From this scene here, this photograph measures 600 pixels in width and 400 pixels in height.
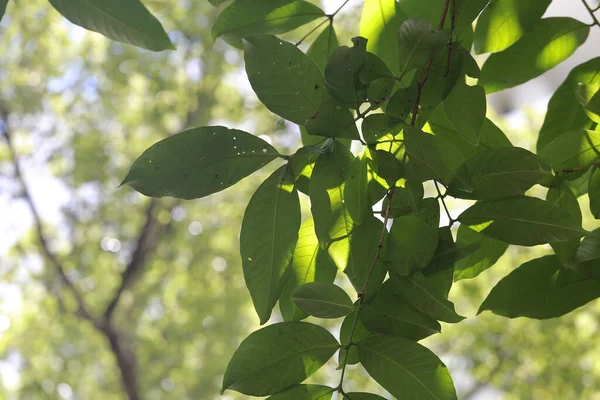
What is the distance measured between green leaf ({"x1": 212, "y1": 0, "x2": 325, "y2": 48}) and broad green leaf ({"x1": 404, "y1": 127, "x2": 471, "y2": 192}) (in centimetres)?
15

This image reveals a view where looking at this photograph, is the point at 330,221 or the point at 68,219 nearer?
the point at 330,221

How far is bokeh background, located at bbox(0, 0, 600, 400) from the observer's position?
3.75 metres

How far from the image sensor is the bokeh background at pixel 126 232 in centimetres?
375

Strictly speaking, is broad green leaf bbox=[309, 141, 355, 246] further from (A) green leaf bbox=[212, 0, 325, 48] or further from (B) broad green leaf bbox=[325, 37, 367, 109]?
(A) green leaf bbox=[212, 0, 325, 48]

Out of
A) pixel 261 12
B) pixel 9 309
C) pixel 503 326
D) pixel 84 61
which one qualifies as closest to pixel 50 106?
pixel 84 61

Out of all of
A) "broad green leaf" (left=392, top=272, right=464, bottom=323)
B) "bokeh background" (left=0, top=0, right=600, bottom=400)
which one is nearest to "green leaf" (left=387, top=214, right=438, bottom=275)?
"broad green leaf" (left=392, top=272, right=464, bottom=323)

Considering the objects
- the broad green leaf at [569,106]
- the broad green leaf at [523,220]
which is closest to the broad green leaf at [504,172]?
the broad green leaf at [523,220]

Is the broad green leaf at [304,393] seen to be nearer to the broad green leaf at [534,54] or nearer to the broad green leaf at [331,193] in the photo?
the broad green leaf at [331,193]

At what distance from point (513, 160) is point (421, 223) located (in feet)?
0.15

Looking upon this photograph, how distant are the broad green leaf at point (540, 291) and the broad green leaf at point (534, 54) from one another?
11 centimetres

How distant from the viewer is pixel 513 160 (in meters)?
0.24

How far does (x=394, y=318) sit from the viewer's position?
0.80ft

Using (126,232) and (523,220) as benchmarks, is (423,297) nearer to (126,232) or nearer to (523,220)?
(523,220)

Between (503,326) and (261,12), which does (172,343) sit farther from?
(261,12)
